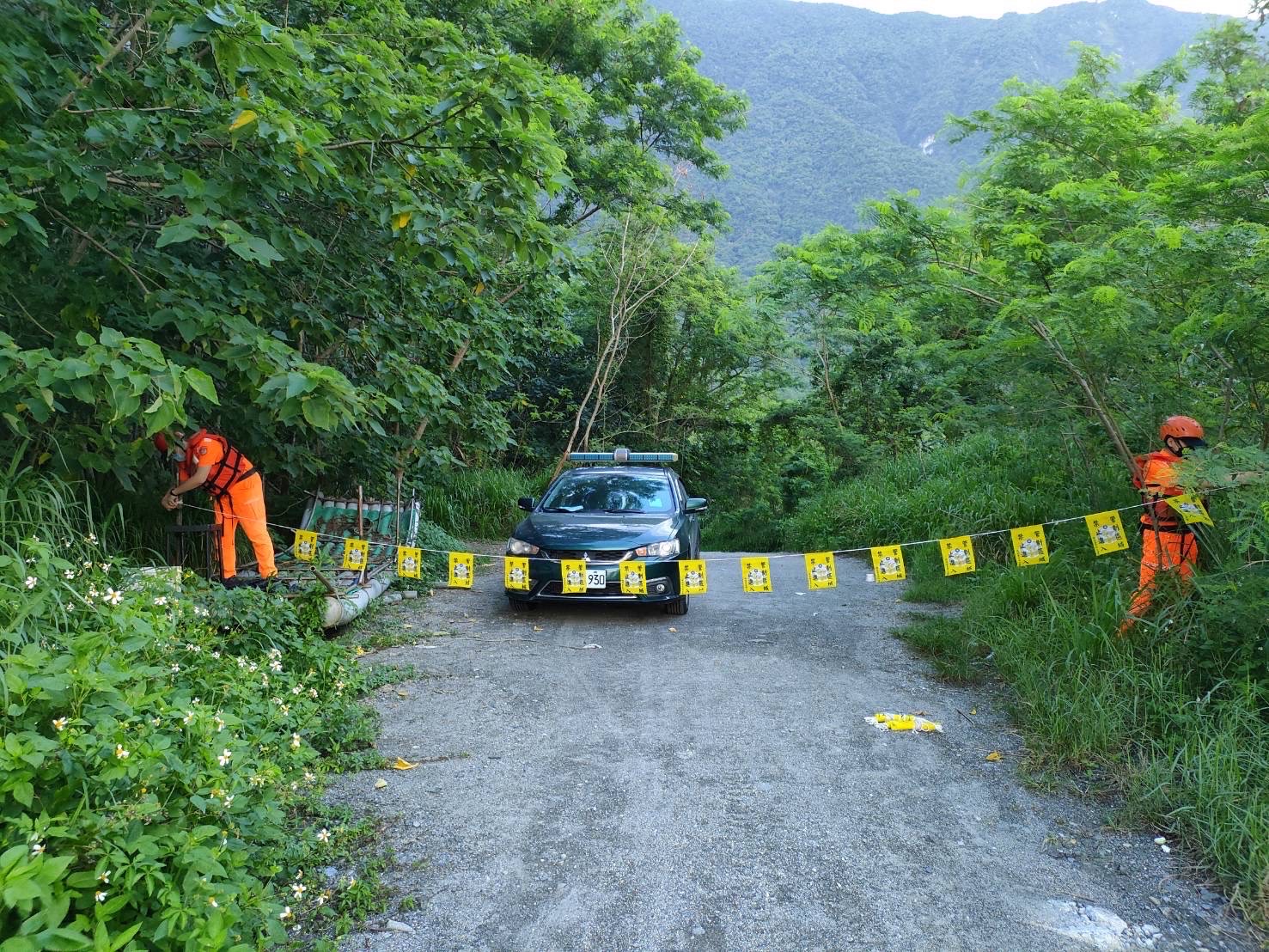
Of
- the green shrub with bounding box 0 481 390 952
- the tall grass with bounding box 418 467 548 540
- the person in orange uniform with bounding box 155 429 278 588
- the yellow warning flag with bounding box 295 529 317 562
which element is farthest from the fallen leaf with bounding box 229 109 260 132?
the tall grass with bounding box 418 467 548 540

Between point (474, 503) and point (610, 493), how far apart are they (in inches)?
235

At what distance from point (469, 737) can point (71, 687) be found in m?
2.59

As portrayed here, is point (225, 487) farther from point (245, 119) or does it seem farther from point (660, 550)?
point (660, 550)

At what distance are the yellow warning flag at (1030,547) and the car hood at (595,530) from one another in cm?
307

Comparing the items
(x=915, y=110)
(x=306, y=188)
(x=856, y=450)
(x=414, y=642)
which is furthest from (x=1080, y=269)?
(x=915, y=110)

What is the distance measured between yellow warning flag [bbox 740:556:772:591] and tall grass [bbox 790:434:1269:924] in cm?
→ 140

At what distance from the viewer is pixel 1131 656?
533 cm

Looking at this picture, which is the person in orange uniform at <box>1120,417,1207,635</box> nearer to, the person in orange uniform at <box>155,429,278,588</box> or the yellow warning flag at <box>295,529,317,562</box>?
the person in orange uniform at <box>155,429,278,588</box>

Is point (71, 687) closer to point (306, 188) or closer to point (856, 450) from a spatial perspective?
point (306, 188)

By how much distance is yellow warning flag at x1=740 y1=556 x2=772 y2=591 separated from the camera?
7.68 m

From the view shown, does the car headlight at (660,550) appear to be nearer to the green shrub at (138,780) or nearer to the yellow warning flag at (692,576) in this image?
the yellow warning flag at (692,576)

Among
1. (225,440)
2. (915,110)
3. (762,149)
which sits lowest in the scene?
(225,440)

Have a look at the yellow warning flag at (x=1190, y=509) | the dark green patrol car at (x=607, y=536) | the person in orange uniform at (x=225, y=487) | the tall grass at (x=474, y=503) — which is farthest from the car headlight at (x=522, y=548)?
the tall grass at (x=474, y=503)

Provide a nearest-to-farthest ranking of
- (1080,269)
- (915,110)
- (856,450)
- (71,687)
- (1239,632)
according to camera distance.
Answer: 1. (71,687)
2. (1239,632)
3. (1080,269)
4. (856,450)
5. (915,110)
